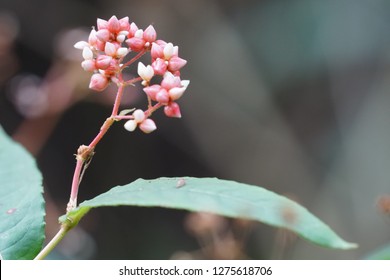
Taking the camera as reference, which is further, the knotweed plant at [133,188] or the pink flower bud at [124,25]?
the pink flower bud at [124,25]

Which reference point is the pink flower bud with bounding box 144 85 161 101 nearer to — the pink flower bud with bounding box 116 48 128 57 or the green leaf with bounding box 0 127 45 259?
the pink flower bud with bounding box 116 48 128 57

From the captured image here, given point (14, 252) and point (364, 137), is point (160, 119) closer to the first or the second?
point (364, 137)

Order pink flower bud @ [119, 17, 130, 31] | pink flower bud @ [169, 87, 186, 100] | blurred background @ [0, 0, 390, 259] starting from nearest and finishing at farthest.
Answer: pink flower bud @ [169, 87, 186, 100] → pink flower bud @ [119, 17, 130, 31] → blurred background @ [0, 0, 390, 259]

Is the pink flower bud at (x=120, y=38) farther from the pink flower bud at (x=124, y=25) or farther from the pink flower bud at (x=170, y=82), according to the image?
the pink flower bud at (x=170, y=82)

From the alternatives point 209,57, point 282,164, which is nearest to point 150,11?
point 209,57

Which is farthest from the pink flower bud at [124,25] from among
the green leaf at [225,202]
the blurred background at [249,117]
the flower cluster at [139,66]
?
the blurred background at [249,117]

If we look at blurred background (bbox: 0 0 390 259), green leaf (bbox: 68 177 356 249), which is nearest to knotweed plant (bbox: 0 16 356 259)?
green leaf (bbox: 68 177 356 249)
